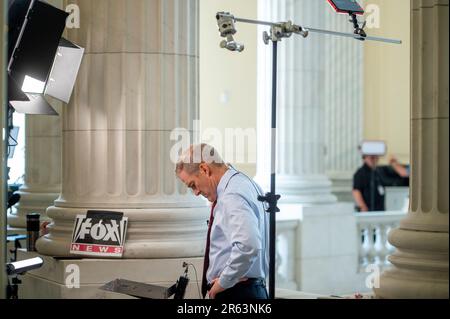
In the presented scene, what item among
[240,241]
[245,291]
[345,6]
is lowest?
[245,291]

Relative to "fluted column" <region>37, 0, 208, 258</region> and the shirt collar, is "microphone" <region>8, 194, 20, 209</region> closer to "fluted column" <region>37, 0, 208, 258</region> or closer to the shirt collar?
"fluted column" <region>37, 0, 208, 258</region>

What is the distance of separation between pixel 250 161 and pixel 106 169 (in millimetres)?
9537

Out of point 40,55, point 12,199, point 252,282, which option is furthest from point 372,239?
point 252,282

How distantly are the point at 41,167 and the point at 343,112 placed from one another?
370 inches

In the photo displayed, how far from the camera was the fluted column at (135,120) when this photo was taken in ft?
23.6

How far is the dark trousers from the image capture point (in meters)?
5.16

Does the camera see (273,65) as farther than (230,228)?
Yes

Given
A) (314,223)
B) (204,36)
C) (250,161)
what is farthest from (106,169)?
(204,36)

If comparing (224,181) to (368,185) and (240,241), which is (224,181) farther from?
(368,185)

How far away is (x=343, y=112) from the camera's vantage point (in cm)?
1845

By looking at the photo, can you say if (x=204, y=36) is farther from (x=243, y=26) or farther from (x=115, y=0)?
(x=115, y=0)

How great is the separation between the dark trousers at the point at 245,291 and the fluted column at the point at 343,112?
13.0m

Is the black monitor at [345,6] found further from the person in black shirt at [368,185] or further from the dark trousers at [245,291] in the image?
the person in black shirt at [368,185]

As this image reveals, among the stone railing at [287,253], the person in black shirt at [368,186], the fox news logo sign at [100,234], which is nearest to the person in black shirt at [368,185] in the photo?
the person in black shirt at [368,186]
